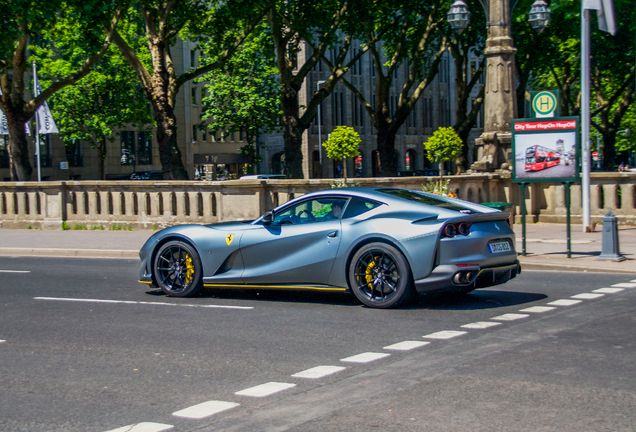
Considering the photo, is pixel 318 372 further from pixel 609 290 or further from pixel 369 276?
pixel 609 290

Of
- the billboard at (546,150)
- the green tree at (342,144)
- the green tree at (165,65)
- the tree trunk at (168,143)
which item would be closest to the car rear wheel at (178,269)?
the billboard at (546,150)

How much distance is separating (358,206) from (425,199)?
78 centimetres

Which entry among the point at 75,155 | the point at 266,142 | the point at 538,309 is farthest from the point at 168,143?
the point at 266,142

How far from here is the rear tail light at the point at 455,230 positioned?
891 centimetres

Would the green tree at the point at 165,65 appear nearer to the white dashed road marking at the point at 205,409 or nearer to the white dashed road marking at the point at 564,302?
the white dashed road marking at the point at 564,302

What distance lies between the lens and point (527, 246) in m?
15.5

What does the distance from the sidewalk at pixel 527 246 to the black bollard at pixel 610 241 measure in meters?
0.15

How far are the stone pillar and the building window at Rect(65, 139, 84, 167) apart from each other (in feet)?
156

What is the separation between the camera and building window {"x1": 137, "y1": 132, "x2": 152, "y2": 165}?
69.4m

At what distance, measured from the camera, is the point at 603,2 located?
1845 cm

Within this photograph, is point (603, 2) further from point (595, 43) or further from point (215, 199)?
point (595, 43)

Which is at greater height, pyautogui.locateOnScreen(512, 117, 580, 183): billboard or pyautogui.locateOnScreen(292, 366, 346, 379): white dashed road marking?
pyautogui.locateOnScreen(512, 117, 580, 183): billboard

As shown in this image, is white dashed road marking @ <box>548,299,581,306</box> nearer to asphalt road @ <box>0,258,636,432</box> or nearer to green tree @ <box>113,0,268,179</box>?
asphalt road @ <box>0,258,636,432</box>

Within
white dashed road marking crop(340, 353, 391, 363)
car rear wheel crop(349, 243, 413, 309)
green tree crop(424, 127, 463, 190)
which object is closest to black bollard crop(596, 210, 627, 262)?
car rear wheel crop(349, 243, 413, 309)
